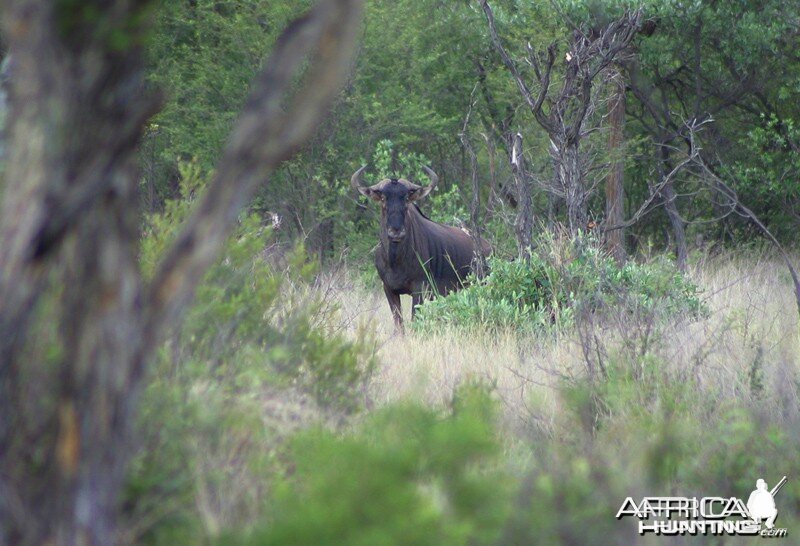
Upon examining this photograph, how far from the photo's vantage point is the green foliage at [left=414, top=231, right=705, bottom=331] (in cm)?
884

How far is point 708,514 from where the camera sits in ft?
12.3

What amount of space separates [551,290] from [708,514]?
559 cm

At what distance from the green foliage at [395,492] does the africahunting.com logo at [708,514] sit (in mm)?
492

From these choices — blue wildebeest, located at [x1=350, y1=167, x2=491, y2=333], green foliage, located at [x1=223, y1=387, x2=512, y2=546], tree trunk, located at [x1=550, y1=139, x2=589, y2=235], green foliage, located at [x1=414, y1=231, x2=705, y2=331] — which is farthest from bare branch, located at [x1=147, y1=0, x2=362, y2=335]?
blue wildebeest, located at [x1=350, y1=167, x2=491, y2=333]

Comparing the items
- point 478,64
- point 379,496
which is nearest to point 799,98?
point 478,64

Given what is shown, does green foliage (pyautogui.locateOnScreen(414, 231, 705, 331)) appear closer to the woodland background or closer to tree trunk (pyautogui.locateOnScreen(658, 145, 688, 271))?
the woodland background

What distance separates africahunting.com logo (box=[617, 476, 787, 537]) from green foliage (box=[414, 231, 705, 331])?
4498mm

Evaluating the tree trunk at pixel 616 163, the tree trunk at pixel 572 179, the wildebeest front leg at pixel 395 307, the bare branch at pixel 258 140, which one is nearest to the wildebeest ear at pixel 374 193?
the wildebeest front leg at pixel 395 307

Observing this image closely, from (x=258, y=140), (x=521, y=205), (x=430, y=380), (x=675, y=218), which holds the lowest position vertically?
(x=675, y=218)

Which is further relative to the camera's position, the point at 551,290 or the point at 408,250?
the point at 408,250

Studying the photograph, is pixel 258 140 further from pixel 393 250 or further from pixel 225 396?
pixel 393 250

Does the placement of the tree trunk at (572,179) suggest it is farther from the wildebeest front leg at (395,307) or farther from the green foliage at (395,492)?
the green foliage at (395,492)

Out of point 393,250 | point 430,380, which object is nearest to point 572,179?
point 393,250

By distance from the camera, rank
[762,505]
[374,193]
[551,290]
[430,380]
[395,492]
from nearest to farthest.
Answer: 1. [395,492]
2. [762,505]
3. [430,380]
4. [551,290]
5. [374,193]
